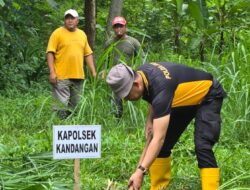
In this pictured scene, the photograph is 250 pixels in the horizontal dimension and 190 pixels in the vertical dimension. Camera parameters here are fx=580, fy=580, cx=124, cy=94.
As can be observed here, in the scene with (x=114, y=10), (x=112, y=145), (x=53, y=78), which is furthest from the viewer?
(x=114, y=10)

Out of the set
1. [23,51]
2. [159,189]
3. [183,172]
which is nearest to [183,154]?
[183,172]

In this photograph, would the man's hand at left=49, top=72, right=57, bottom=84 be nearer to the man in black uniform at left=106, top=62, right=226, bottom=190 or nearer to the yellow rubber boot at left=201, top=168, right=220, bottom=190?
the man in black uniform at left=106, top=62, right=226, bottom=190

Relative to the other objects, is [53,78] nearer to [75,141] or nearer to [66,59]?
[66,59]

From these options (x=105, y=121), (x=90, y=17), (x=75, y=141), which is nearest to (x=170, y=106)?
(x=75, y=141)

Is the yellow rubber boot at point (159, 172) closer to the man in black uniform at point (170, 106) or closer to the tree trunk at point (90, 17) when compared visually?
the man in black uniform at point (170, 106)

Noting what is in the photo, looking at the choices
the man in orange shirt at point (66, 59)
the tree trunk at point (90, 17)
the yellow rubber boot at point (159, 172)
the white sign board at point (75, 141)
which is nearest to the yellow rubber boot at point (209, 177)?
the yellow rubber boot at point (159, 172)

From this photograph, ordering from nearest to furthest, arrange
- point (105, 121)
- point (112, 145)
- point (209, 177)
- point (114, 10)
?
point (209, 177), point (112, 145), point (105, 121), point (114, 10)

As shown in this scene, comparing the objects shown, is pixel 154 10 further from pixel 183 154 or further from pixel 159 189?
pixel 159 189

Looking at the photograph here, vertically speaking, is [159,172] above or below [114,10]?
below

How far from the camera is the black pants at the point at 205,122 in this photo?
4293mm

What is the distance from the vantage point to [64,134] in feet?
12.8

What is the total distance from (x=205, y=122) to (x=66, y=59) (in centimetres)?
351

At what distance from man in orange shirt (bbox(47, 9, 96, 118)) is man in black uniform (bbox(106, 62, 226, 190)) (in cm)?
299

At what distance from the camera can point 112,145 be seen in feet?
18.8
